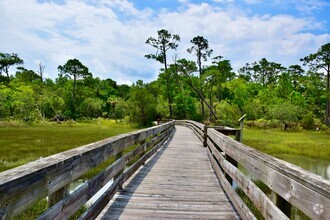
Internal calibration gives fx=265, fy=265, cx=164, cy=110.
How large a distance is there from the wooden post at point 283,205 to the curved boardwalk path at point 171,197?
1.23m

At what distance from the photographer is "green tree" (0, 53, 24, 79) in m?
56.8

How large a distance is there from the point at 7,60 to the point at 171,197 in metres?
64.1

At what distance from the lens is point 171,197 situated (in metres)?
4.07

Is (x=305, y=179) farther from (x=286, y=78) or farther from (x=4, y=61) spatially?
(x=4, y=61)

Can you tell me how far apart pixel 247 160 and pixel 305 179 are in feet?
4.73

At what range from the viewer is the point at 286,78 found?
181 feet

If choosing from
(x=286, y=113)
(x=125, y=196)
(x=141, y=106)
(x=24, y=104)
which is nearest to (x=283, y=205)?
(x=125, y=196)

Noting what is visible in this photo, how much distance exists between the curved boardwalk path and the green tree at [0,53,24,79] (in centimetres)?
6204

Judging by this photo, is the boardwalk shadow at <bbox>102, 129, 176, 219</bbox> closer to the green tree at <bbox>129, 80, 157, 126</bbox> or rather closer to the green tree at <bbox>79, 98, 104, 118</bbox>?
the green tree at <bbox>129, 80, 157, 126</bbox>

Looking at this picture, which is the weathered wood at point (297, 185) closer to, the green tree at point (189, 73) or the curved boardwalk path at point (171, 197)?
the curved boardwalk path at point (171, 197)

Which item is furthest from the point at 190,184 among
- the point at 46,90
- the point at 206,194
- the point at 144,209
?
the point at 46,90

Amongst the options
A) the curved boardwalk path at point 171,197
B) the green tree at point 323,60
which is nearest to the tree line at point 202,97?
the green tree at point 323,60

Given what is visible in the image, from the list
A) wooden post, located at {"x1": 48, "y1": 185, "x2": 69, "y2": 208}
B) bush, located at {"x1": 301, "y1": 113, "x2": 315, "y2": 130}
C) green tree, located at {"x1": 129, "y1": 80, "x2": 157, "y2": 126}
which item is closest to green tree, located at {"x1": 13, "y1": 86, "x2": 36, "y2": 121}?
green tree, located at {"x1": 129, "y1": 80, "x2": 157, "y2": 126}

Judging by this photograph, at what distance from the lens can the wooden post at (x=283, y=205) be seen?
6.89ft
